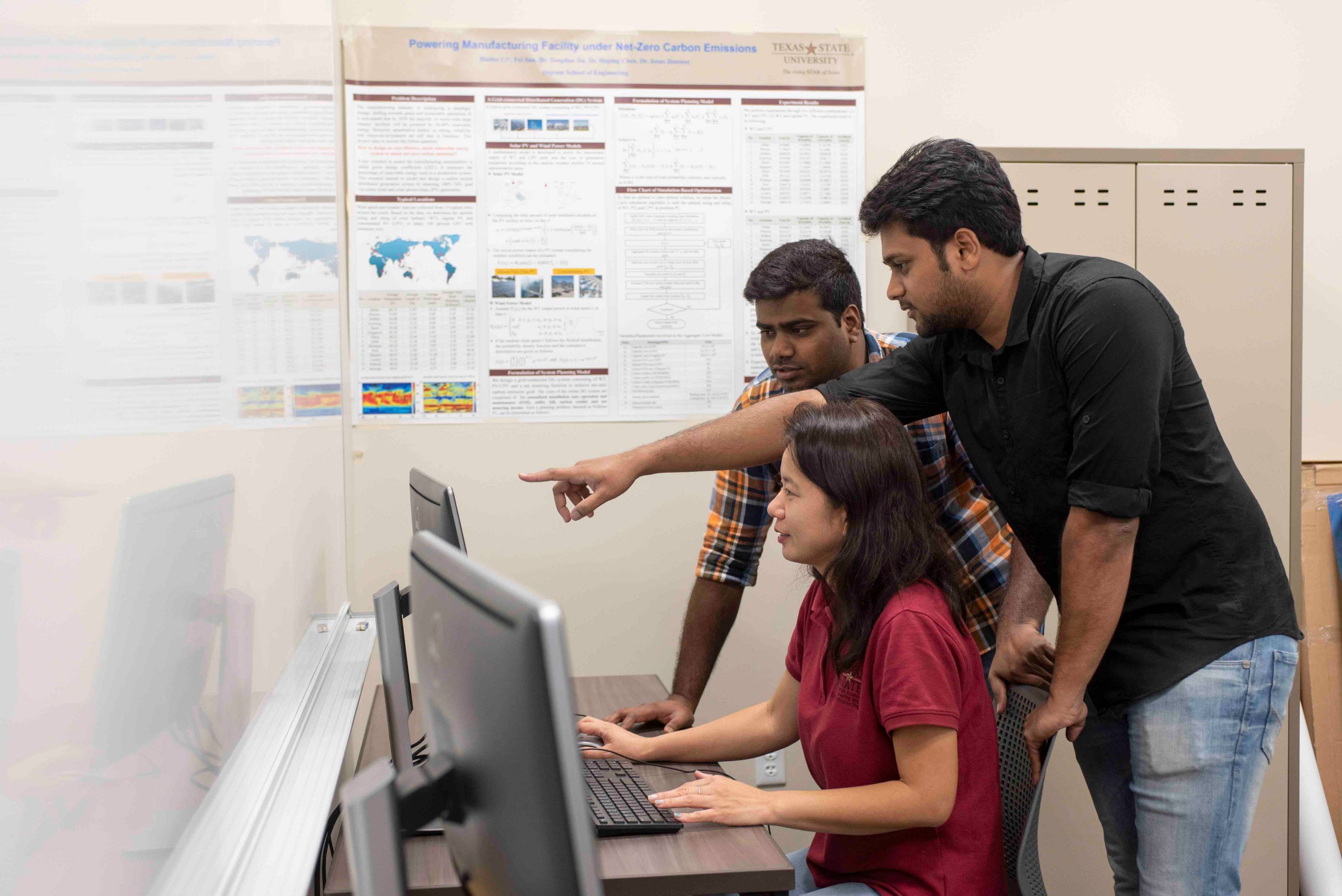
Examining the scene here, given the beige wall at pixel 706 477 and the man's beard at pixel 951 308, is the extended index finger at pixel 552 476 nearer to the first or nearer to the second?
the man's beard at pixel 951 308

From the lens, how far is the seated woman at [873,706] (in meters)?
1.25

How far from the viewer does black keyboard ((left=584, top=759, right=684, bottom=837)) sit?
4.03 ft

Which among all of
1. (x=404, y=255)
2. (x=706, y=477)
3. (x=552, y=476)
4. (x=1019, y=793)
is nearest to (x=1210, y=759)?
(x=1019, y=793)

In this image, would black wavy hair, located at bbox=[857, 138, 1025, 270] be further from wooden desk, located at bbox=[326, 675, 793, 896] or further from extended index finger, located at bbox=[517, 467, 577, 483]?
wooden desk, located at bbox=[326, 675, 793, 896]

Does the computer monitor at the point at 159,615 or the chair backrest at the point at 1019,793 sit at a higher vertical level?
the computer monitor at the point at 159,615

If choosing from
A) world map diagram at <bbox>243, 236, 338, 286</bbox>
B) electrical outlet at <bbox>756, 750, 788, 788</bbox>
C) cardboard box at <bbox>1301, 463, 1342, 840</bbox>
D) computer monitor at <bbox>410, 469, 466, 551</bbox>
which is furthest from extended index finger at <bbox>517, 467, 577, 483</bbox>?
cardboard box at <bbox>1301, 463, 1342, 840</bbox>

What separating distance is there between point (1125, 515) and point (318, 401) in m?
1.34

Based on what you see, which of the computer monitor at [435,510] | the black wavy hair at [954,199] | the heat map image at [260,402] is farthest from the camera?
the black wavy hair at [954,199]

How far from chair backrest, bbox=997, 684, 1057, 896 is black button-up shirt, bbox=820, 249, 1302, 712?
0.42 feet

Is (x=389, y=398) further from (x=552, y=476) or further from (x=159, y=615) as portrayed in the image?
(x=159, y=615)

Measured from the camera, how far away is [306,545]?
5.25 feet

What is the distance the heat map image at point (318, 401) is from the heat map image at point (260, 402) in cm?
15

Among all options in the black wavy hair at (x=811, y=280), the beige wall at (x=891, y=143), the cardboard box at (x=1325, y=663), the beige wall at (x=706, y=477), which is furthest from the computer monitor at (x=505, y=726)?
the cardboard box at (x=1325, y=663)

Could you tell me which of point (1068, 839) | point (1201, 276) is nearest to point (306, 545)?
point (1068, 839)
